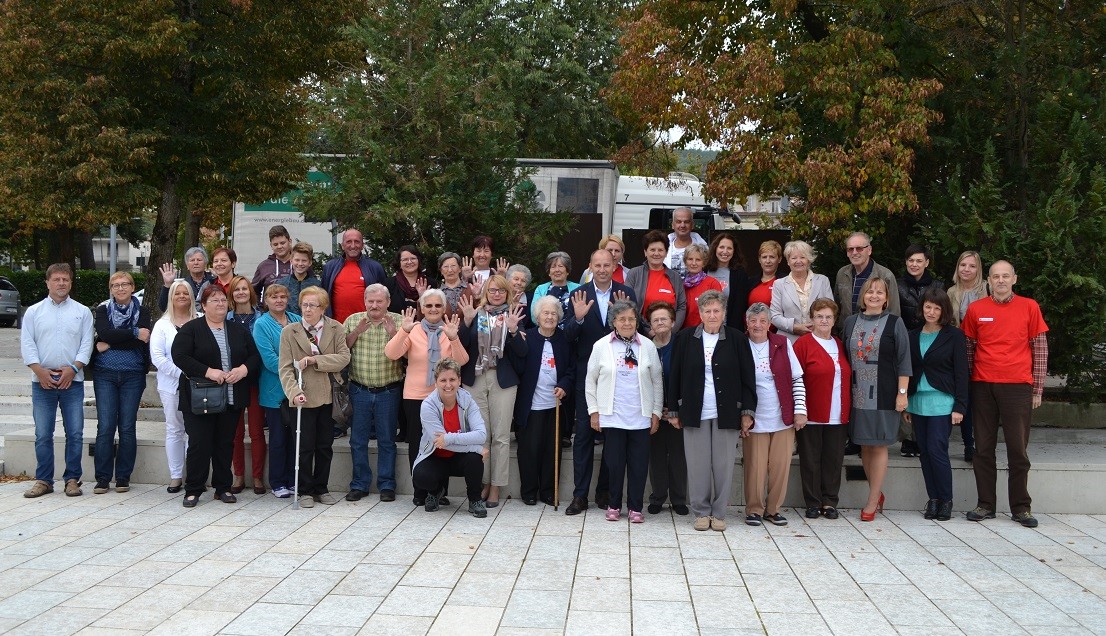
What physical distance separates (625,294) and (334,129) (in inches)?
148

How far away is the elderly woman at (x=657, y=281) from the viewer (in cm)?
796

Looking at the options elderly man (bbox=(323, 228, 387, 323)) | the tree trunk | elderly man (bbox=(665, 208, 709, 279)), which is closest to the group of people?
elderly man (bbox=(665, 208, 709, 279))

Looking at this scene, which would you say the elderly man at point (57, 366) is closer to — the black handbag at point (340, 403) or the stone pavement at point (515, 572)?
the stone pavement at point (515, 572)

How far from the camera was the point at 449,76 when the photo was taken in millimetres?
9570

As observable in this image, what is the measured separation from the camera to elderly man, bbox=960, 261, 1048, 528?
285 inches

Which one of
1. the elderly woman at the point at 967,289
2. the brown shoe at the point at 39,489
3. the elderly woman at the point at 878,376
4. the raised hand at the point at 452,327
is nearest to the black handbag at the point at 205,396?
the brown shoe at the point at 39,489

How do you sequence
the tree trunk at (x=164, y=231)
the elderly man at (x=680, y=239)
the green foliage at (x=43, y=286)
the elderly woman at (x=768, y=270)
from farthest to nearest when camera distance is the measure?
the green foliage at (x=43, y=286) < the tree trunk at (x=164, y=231) < the elderly man at (x=680, y=239) < the elderly woman at (x=768, y=270)

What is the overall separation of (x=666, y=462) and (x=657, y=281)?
153 centimetres

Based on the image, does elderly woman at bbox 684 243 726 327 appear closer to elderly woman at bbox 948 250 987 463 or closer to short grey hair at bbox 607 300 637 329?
short grey hair at bbox 607 300 637 329

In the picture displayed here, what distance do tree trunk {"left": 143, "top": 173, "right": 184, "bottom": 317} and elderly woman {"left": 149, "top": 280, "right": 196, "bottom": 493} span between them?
359 inches

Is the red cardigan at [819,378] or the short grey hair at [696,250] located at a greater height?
the short grey hair at [696,250]

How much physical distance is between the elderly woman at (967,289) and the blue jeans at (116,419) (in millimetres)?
6691

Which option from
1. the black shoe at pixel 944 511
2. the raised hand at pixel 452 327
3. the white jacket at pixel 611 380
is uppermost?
the raised hand at pixel 452 327

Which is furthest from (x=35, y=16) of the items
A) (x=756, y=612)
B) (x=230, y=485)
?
(x=756, y=612)
